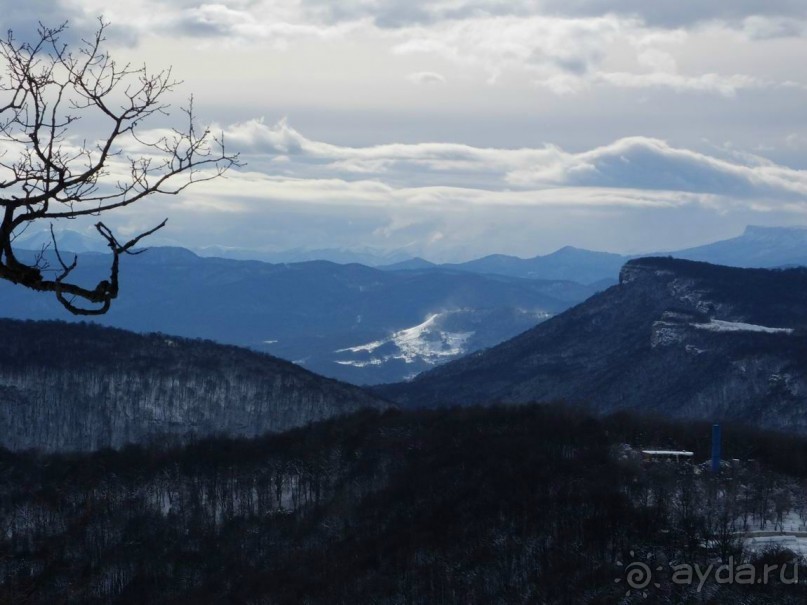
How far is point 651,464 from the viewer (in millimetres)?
→ 117750

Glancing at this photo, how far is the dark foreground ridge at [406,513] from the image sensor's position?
9444 cm

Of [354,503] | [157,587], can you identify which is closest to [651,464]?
[354,503]
